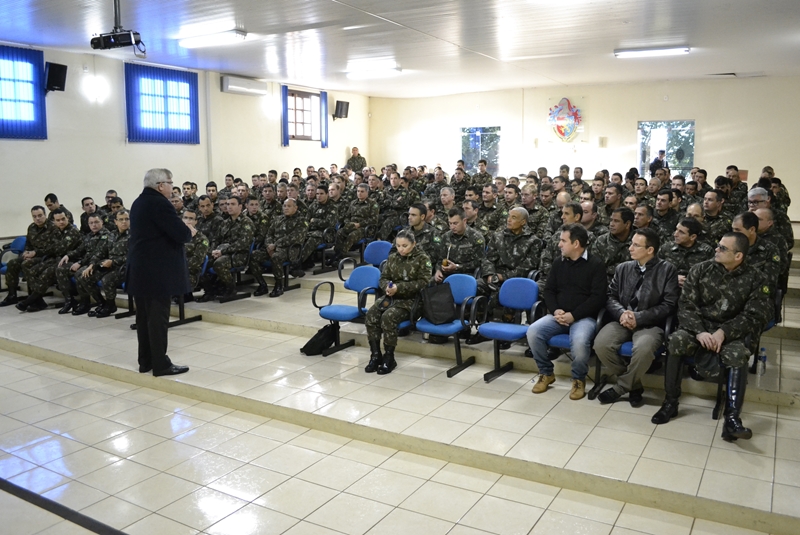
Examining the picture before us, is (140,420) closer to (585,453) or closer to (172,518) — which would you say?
(172,518)

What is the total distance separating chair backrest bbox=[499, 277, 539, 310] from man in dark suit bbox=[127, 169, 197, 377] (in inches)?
96.3

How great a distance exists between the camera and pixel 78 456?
3869 millimetres

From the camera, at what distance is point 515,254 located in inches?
223

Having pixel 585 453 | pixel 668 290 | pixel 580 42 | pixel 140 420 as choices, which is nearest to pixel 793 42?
pixel 580 42

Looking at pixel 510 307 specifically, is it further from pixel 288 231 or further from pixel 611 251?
pixel 288 231

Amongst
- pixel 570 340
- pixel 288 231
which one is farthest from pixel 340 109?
pixel 570 340

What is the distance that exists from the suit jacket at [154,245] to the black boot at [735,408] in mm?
3782

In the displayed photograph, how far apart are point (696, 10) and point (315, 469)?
611 cm

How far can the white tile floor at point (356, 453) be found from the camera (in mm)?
3156

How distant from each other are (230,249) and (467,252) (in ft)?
10.0

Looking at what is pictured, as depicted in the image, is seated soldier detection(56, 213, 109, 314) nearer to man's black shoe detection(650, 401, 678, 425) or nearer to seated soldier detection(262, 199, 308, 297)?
seated soldier detection(262, 199, 308, 297)

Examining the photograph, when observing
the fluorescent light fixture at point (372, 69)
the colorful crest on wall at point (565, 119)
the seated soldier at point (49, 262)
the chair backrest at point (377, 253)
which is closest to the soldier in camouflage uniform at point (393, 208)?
the fluorescent light fixture at point (372, 69)

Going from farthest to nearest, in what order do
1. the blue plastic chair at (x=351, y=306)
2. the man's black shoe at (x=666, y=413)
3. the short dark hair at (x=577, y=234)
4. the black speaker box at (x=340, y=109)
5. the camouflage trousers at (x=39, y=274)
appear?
the black speaker box at (x=340, y=109) < the camouflage trousers at (x=39, y=274) < the blue plastic chair at (x=351, y=306) < the short dark hair at (x=577, y=234) < the man's black shoe at (x=666, y=413)

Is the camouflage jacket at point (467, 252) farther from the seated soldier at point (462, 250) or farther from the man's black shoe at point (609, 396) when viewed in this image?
the man's black shoe at point (609, 396)
